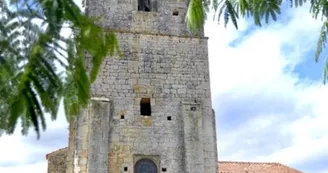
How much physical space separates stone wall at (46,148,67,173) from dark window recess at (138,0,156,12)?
214 inches

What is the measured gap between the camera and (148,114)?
1705cm

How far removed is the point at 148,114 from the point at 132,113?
54 cm

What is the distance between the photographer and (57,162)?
18500 mm

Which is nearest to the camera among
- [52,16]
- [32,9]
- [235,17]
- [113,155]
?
[52,16]

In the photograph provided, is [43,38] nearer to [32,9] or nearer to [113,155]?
[32,9]

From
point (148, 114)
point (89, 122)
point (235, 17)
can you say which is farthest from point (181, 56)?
point (235, 17)

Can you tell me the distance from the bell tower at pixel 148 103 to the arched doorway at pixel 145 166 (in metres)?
0.03

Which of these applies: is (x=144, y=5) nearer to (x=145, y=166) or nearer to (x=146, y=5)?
(x=146, y=5)

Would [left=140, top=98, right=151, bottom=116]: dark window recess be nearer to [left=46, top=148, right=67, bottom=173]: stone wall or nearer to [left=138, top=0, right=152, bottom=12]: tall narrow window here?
[left=46, top=148, right=67, bottom=173]: stone wall

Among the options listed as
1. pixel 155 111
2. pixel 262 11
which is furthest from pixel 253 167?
pixel 262 11

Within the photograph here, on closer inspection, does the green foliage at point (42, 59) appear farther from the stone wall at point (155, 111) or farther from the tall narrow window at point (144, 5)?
the tall narrow window at point (144, 5)

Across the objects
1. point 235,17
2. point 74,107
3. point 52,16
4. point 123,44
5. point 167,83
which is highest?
point 123,44

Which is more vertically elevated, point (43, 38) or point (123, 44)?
point (123, 44)

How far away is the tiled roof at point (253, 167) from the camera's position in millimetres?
23422
